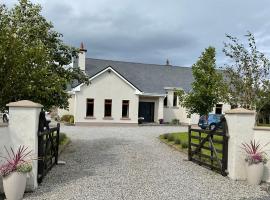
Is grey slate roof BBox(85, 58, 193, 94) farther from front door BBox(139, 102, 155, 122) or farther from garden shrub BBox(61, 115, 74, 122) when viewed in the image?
garden shrub BBox(61, 115, 74, 122)

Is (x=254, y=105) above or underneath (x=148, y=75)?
underneath

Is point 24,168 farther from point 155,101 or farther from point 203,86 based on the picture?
point 155,101

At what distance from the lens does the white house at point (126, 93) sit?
33000 mm

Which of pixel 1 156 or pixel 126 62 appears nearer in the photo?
pixel 1 156

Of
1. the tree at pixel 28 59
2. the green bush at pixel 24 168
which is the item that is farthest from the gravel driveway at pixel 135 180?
the tree at pixel 28 59

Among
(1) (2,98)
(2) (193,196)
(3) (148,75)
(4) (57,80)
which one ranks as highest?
(3) (148,75)

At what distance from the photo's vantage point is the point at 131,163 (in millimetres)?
12156

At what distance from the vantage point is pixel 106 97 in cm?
3350

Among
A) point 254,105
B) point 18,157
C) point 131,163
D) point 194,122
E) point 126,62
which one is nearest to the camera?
point 18,157

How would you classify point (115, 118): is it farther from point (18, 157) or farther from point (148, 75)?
point (18, 157)

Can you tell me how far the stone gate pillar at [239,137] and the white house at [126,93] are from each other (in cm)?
2103

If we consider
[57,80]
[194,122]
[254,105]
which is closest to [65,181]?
[57,80]

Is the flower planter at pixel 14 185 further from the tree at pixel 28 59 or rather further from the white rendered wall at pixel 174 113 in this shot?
the white rendered wall at pixel 174 113

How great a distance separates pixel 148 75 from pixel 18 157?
33871mm
